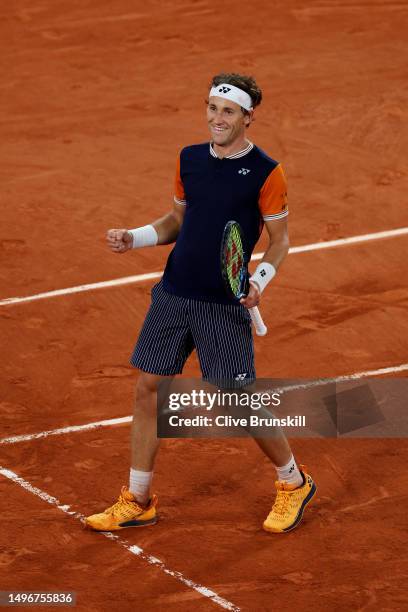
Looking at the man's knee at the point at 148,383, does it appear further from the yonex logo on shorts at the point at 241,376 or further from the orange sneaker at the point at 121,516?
the orange sneaker at the point at 121,516

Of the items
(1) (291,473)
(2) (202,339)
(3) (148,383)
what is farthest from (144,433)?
(1) (291,473)

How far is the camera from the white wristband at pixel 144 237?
7.60 meters

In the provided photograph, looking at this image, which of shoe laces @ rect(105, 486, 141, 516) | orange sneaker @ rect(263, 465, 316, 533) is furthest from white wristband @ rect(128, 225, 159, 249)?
orange sneaker @ rect(263, 465, 316, 533)

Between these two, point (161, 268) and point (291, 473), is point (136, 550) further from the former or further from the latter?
point (161, 268)

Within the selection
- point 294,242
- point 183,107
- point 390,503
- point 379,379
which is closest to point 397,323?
point 379,379

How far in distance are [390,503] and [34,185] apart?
257 inches

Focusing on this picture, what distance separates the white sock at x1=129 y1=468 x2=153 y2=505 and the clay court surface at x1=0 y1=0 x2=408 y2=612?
24 cm

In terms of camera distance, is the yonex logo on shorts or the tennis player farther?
the yonex logo on shorts

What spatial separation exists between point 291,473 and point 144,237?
1.69 metres

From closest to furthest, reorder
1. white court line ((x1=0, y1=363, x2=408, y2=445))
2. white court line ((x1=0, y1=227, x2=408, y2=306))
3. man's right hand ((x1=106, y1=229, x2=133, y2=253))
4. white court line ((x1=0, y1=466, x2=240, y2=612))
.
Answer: white court line ((x1=0, y1=466, x2=240, y2=612)) → man's right hand ((x1=106, y1=229, x2=133, y2=253)) → white court line ((x1=0, y1=363, x2=408, y2=445)) → white court line ((x1=0, y1=227, x2=408, y2=306))

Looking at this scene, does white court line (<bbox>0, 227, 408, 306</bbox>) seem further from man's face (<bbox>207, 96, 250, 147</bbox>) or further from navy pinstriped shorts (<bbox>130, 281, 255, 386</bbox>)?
man's face (<bbox>207, 96, 250, 147</bbox>)

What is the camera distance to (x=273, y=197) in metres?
7.32

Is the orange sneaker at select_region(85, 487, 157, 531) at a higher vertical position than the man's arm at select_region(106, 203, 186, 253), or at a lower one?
lower

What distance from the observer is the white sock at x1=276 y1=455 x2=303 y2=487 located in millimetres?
7809
